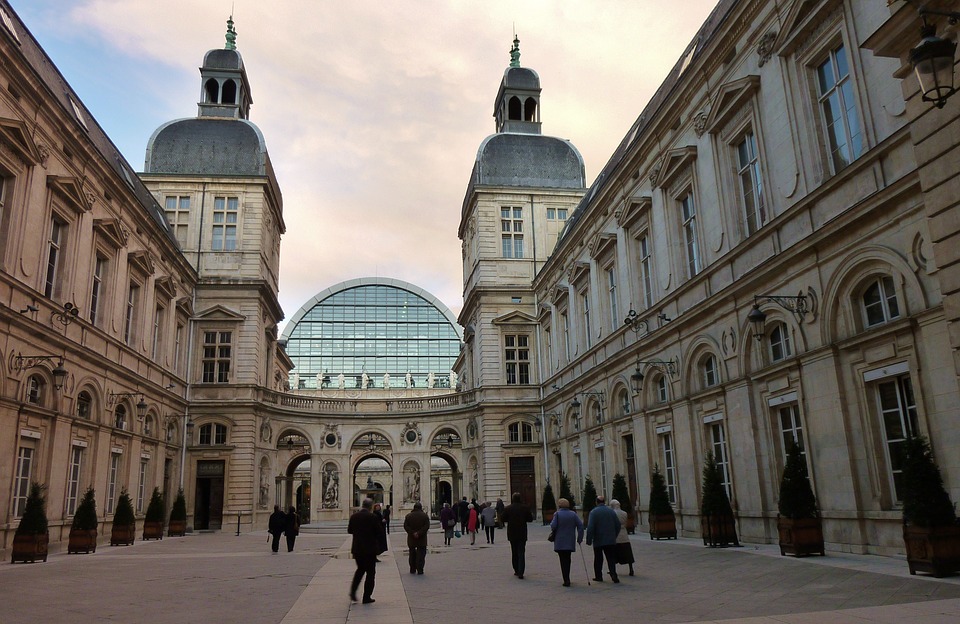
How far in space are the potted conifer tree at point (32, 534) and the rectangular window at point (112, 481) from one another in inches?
318

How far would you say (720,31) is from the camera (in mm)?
19922

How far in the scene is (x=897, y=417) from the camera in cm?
1401

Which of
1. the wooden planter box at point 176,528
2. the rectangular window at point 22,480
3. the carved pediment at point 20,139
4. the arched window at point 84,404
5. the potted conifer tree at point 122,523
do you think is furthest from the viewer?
the wooden planter box at point 176,528

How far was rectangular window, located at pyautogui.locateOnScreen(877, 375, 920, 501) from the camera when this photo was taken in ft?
44.7

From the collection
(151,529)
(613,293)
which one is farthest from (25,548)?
(613,293)

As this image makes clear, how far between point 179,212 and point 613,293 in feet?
83.2

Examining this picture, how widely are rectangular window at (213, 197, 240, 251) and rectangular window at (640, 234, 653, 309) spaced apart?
2426 cm

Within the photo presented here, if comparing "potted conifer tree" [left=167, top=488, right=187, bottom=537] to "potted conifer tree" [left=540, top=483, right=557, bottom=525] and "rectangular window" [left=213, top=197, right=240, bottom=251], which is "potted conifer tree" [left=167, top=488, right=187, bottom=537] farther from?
"potted conifer tree" [left=540, top=483, right=557, bottom=525]

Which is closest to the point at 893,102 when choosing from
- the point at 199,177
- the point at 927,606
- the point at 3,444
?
the point at 927,606

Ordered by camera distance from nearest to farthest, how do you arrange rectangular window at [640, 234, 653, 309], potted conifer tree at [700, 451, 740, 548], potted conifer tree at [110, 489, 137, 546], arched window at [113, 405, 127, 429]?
potted conifer tree at [700, 451, 740, 548], rectangular window at [640, 234, 653, 309], potted conifer tree at [110, 489, 137, 546], arched window at [113, 405, 127, 429]

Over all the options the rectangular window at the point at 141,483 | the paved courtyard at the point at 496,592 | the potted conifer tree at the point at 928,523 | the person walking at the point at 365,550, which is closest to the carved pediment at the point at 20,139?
the paved courtyard at the point at 496,592

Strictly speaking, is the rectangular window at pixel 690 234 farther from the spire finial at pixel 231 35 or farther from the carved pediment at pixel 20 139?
the spire finial at pixel 231 35

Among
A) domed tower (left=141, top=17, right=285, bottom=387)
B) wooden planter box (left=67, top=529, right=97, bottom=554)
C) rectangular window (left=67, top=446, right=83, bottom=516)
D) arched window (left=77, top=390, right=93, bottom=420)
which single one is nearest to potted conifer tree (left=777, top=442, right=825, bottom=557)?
wooden planter box (left=67, top=529, right=97, bottom=554)

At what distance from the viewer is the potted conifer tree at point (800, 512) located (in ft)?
47.4
